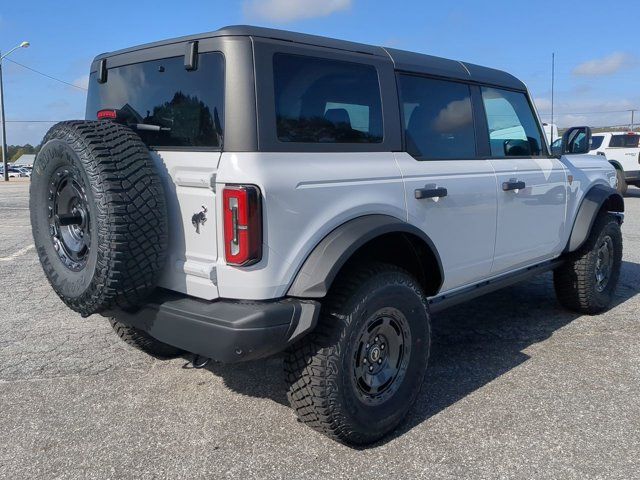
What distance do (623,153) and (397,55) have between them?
608 inches

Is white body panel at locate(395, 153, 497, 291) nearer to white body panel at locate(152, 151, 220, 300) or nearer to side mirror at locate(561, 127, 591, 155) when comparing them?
white body panel at locate(152, 151, 220, 300)

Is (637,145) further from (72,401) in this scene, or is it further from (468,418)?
(72,401)

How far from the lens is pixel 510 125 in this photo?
4215mm

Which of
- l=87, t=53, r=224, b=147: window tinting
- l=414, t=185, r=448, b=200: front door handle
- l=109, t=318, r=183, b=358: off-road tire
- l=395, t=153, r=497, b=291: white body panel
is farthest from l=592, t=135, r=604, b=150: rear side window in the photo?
l=87, t=53, r=224, b=147: window tinting

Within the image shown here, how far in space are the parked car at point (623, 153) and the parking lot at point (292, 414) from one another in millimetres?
13161

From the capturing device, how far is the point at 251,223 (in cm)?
244

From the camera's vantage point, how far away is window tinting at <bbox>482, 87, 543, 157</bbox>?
4.00m

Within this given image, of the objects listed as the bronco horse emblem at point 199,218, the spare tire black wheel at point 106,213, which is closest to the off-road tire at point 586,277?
the bronco horse emblem at point 199,218

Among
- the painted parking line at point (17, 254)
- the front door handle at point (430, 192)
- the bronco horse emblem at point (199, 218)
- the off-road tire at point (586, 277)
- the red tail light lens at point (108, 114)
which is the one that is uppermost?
the red tail light lens at point (108, 114)

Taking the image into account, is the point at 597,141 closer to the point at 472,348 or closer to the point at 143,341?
the point at 472,348

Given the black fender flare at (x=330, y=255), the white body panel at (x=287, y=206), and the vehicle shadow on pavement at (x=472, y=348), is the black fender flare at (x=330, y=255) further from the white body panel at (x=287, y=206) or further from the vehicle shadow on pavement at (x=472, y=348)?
the vehicle shadow on pavement at (x=472, y=348)

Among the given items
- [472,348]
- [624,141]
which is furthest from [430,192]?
[624,141]

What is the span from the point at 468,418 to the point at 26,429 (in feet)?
7.88

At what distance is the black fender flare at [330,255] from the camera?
258 centimetres
